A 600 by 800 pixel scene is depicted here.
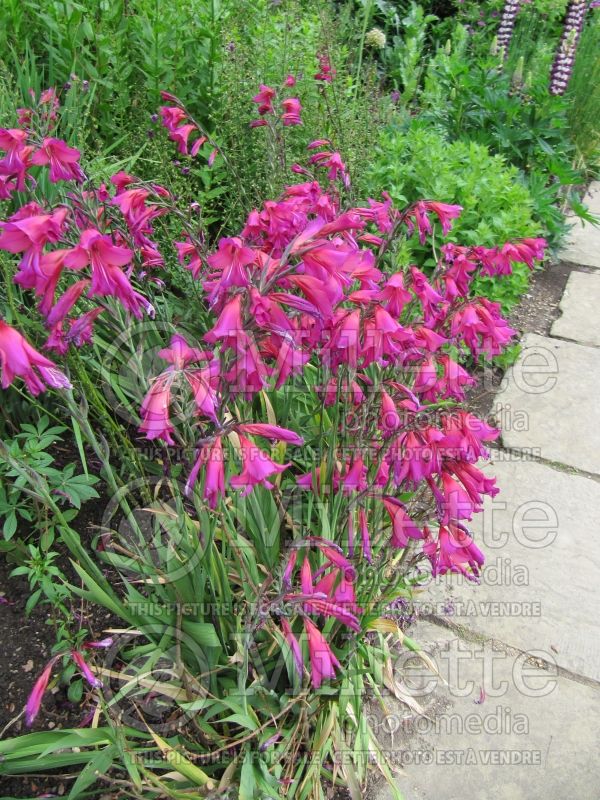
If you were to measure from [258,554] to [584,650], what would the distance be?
1.09 m

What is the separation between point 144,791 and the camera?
166cm

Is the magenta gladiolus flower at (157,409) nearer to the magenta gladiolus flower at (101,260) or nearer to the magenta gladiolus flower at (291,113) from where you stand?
the magenta gladiolus flower at (101,260)

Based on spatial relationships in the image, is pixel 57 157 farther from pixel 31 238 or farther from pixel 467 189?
pixel 467 189

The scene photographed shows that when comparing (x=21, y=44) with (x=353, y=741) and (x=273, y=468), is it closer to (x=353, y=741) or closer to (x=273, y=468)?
(x=273, y=468)

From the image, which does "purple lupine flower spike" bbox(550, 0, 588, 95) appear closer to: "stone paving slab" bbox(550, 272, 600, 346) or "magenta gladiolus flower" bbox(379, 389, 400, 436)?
"stone paving slab" bbox(550, 272, 600, 346)

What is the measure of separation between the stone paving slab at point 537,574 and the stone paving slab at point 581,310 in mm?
1093

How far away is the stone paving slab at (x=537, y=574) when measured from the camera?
211cm

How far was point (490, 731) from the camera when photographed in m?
1.88

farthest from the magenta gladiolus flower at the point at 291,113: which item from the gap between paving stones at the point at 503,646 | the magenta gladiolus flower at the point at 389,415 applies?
the gap between paving stones at the point at 503,646

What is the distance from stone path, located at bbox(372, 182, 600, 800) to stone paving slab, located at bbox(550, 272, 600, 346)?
611 millimetres

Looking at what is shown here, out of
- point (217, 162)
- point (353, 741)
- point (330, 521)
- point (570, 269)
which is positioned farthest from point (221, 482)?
point (570, 269)

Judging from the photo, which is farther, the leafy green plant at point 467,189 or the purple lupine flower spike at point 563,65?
the purple lupine flower spike at point 563,65

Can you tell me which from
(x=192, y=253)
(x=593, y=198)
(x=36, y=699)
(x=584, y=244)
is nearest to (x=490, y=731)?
(x=36, y=699)

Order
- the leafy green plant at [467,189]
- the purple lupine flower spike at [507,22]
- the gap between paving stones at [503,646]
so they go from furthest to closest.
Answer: the purple lupine flower spike at [507,22], the leafy green plant at [467,189], the gap between paving stones at [503,646]
